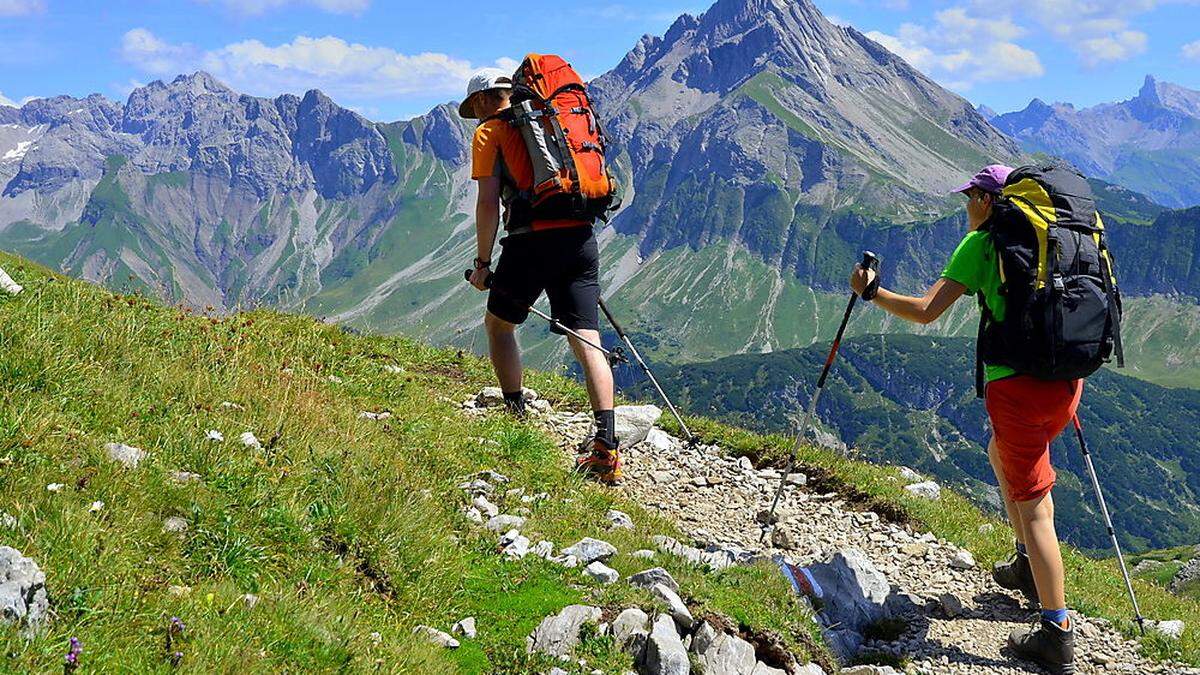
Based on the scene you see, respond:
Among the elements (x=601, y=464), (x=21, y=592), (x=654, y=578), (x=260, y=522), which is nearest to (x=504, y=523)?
(x=654, y=578)

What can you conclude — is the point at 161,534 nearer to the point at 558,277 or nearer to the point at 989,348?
the point at 558,277

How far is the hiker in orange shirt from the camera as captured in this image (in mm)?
8156

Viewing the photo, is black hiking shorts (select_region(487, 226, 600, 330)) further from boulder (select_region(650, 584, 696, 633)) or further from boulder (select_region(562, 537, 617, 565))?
boulder (select_region(650, 584, 696, 633))

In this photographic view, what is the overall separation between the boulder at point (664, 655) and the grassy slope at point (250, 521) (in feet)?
0.59

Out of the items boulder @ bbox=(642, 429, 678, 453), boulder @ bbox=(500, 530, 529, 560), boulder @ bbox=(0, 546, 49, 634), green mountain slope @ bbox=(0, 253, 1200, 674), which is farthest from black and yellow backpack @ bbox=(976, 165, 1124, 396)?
boulder @ bbox=(0, 546, 49, 634)

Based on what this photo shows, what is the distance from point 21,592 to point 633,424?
788 centimetres

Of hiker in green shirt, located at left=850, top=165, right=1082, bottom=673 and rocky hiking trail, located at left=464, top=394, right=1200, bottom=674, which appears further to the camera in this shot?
rocky hiking trail, located at left=464, top=394, right=1200, bottom=674

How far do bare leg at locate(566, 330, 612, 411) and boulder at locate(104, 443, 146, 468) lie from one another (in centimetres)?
440

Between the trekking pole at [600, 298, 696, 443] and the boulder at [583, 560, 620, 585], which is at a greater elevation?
the trekking pole at [600, 298, 696, 443]

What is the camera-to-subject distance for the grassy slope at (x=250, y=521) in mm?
3689

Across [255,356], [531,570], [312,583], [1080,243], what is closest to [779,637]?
[531,570]

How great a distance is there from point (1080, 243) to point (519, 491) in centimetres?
487

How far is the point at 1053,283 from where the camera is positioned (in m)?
5.93

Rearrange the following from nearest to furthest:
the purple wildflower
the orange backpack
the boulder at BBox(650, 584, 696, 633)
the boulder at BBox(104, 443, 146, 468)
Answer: the purple wildflower
the boulder at BBox(104, 443, 146, 468)
the boulder at BBox(650, 584, 696, 633)
the orange backpack
